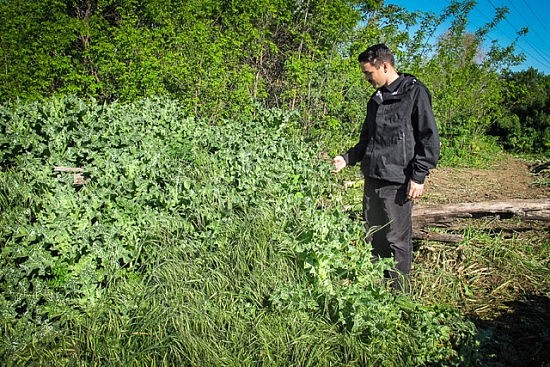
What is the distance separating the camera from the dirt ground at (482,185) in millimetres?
6387

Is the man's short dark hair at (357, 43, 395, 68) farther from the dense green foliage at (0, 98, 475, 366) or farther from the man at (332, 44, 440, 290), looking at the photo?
the dense green foliage at (0, 98, 475, 366)

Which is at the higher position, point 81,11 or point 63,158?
point 81,11

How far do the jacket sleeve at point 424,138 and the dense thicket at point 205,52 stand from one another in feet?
12.6

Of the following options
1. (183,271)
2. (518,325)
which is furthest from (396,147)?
(183,271)

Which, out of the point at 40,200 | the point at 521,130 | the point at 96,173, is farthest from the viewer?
the point at 521,130

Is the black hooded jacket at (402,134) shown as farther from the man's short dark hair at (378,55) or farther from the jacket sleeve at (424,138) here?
the man's short dark hair at (378,55)

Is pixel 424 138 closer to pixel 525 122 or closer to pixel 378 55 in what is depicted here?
pixel 378 55

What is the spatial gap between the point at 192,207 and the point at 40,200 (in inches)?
43.3

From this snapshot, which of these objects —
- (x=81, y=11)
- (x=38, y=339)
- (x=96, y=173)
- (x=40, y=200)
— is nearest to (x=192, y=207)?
(x=96, y=173)

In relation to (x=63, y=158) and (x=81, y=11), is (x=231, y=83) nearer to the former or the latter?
(x=81, y=11)

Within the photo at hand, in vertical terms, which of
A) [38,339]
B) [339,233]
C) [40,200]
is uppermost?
[339,233]

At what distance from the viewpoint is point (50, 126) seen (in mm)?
3848

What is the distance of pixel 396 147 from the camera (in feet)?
10.1

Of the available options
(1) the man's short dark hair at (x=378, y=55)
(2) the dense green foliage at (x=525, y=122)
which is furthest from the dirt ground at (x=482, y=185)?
(2) the dense green foliage at (x=525, y=122)
